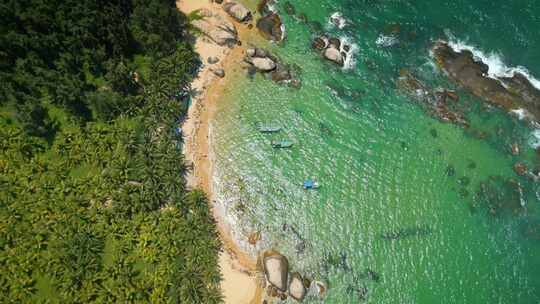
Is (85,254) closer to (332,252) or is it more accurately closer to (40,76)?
(40,76)

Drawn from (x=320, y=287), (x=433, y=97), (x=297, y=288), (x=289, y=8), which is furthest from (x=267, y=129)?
(x=433, y=97)

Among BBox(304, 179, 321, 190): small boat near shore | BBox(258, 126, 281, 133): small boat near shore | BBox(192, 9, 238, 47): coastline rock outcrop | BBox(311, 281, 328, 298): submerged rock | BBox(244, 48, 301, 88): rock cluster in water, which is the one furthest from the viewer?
BBox(192, 9, 238, 47): coastline rock outcrop

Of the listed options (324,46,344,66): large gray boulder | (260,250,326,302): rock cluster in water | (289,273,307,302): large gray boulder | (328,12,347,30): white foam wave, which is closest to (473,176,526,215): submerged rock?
(324,46,344,66): large gray boulder

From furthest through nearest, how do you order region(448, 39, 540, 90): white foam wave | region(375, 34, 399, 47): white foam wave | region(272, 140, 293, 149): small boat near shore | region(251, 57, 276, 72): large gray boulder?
region(448, 39, 540, 90): white foam wave
region(375, 34, 399, 47): white foam wave
region(251, 57, 276, 72): large gray boulder
region(272, 140, 293, 149): small boat near shore

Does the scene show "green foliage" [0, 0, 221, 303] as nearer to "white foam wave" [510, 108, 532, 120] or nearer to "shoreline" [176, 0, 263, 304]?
"shoreline" [176, 0, 263, 304]

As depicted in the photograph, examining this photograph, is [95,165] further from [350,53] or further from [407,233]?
[407,233]

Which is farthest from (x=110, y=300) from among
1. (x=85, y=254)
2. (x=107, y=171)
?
(x=107, y=171)

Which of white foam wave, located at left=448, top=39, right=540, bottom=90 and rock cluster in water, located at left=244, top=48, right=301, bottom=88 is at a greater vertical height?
white foam wave, located at left=448, top=39, right=540, bottom=90
